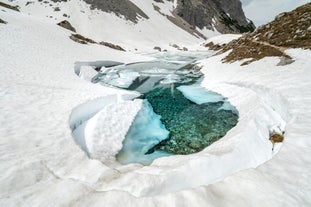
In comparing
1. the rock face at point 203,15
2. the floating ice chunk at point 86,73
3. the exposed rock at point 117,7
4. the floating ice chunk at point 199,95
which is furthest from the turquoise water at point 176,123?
the rock face at point 203,15

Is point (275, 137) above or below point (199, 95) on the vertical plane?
above

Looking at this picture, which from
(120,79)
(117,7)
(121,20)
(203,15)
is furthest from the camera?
(203,15)

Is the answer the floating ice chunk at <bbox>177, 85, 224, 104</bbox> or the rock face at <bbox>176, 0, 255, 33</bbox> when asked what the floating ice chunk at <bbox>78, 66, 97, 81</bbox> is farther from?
the rock face at <bbox>176, 0, 255, 33</bbox>

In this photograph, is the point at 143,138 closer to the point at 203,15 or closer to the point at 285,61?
the point at 285,61

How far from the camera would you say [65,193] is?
410cm

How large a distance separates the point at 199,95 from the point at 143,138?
7841 mm

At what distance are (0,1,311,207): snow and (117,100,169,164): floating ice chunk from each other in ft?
2.19

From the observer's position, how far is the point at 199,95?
633 inches

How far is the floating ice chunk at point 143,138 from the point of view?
26.3 feet

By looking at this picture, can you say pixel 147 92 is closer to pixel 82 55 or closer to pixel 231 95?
pixel 231 95

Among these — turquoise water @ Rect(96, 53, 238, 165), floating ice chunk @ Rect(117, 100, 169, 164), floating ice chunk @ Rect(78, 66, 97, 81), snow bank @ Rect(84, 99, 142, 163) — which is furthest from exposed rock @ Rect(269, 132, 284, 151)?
floating ice chunk @ Rect(78, 66, 97, 81)

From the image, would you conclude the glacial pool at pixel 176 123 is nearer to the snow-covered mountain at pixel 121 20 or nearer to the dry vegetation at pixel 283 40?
the dry vegetation at pixel 283 40

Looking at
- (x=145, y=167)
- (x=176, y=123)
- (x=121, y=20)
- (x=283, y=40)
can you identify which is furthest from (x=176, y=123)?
(x=121, y=20)

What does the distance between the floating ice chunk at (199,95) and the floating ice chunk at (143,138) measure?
12.8ft
